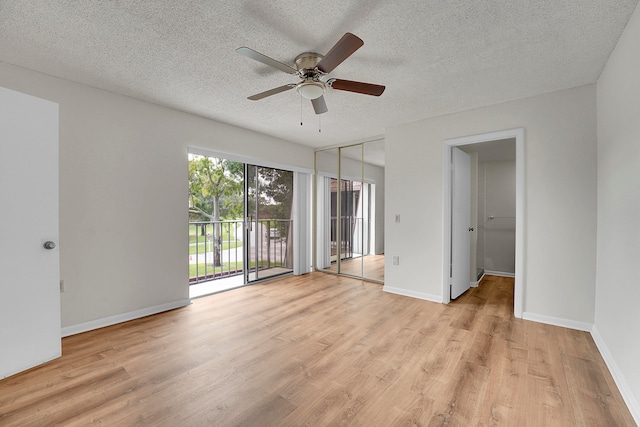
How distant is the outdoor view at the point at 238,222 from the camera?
4391 millimetres

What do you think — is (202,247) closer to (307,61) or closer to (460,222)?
(307,61)

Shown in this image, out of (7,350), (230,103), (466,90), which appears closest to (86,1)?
(230,103)

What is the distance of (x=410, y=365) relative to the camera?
2.07m

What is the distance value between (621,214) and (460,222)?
1.83 meters

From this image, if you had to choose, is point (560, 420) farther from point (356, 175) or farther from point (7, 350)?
point (356, 175)

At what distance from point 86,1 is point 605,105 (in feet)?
12.8

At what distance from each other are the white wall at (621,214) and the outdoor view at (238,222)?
4.00 meters

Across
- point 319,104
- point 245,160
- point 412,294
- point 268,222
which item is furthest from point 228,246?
point 319,104

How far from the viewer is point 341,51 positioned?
5.47ft

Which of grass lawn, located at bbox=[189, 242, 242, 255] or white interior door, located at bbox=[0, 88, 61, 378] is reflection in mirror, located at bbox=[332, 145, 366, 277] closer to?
grass lawn, located at bbox=[189, 242, 242, 255]

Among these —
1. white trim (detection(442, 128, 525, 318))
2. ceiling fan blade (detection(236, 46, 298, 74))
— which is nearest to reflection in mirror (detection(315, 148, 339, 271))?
white trim (detection(442, 128, 525, 318))

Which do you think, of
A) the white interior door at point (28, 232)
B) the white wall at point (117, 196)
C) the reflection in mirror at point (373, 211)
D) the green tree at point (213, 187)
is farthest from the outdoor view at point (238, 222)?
the white interior door at point (28, 232)

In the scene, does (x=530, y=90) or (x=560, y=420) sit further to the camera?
(x=530, y=90)

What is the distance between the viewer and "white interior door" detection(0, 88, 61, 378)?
1922mm
